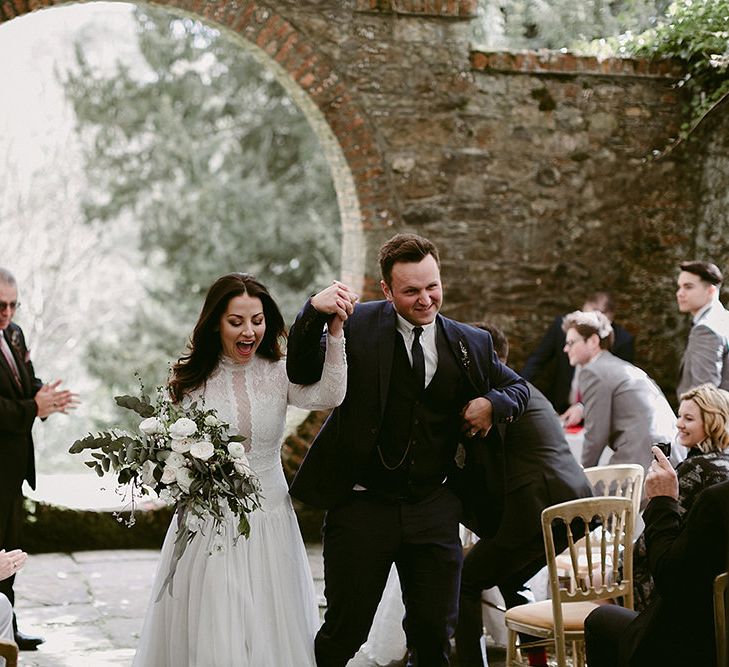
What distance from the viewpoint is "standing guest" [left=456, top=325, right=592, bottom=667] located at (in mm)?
4348

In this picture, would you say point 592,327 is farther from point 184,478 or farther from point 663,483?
point 184,478

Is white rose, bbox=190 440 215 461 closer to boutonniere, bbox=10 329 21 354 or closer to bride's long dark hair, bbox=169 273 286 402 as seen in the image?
bride's long dark hair, bbox=169 273 286 402

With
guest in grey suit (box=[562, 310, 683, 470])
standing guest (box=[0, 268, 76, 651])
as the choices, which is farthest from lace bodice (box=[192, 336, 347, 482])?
guest in grey suit (box=[562, 310, 683, 470])

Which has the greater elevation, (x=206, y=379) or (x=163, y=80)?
(x=163, y=80)

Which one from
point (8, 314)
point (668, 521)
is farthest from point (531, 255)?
point (668, 521)

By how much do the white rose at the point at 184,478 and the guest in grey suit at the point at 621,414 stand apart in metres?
2.51

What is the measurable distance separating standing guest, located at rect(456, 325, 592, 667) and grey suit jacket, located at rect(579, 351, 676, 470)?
807 millimetres

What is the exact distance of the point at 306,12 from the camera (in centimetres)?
700

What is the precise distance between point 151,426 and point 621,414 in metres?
2.73

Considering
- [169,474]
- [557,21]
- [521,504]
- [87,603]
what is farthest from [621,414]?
[557,21]

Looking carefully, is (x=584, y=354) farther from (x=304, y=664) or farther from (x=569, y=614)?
(x=304, y=664)

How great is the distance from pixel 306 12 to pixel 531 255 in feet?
7.40

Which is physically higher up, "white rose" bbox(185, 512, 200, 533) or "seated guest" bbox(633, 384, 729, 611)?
"seated guest" bbox(633, 384, 729, 611)

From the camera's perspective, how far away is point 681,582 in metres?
3.14
